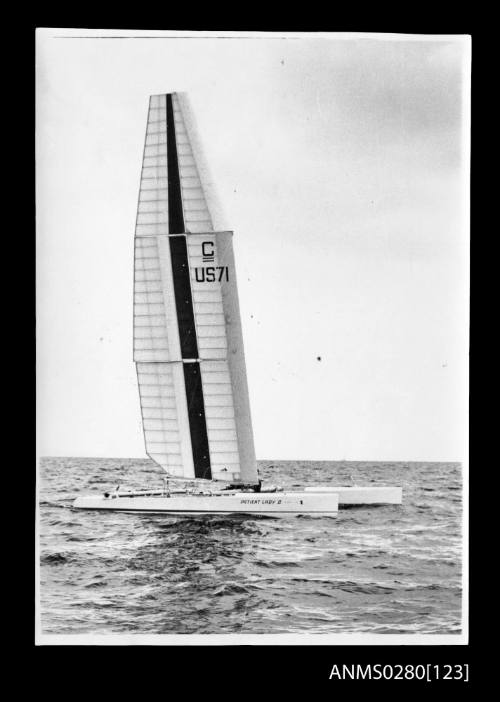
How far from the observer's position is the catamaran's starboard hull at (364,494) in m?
14.9

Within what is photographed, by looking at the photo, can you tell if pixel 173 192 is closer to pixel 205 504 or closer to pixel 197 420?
pixel 197 420

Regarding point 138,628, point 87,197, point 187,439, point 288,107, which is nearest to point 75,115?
point 87,197

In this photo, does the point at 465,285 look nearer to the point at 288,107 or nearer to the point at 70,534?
the point at 288,107

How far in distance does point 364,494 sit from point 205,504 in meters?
2.33

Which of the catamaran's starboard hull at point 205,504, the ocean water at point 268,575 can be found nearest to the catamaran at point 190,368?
the catamaran's starboard hull at point 205,504

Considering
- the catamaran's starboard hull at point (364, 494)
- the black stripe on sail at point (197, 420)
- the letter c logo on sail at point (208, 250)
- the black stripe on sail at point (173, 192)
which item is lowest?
the catamaran's starboard hull at point (364, 494)

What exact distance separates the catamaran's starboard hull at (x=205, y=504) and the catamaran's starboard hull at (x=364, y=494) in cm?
35

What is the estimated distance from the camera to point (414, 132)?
44.5 ft

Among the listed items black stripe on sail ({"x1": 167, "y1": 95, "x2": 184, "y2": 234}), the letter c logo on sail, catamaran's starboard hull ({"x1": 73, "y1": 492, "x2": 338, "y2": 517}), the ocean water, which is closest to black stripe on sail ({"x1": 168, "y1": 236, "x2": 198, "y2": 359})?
black stripe on sail ({"x1": 167, "y1": 95, "x2": 184, "y2": 234})

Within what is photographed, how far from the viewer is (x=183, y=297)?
51.5ft

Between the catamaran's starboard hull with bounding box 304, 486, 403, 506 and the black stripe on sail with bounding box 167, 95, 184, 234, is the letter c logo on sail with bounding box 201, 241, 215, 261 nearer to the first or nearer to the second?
the black stripe on sail with bounding box 167, 95, 184, 234

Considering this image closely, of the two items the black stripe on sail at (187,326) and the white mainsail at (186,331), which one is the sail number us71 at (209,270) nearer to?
the white mainsail at (186,331)

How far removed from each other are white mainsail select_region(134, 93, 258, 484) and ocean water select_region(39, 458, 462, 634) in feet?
5.94

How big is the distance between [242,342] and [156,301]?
1384mm
